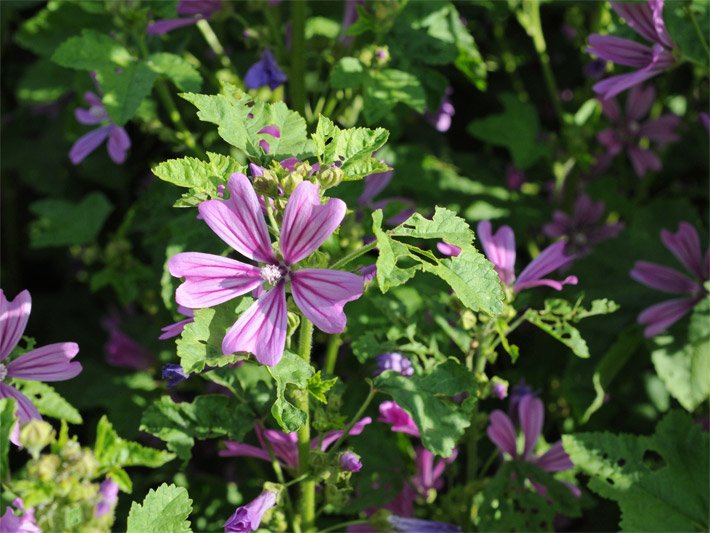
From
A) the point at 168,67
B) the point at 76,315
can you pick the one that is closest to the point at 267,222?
the point at 168,67

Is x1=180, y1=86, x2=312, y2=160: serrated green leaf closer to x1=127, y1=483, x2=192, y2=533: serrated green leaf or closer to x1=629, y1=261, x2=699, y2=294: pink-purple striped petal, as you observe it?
x1=127, y1=483, x2=192, y2=533: serrated green leaf

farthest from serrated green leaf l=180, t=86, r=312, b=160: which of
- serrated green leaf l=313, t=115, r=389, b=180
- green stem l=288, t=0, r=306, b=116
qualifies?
green stem l=288, t=0, r=306, b=116

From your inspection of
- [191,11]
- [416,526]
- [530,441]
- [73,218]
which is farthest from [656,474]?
[73,218]

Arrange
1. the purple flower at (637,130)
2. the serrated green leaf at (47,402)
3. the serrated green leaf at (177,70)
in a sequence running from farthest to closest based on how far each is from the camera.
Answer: the purple flower at (637,130) < the serrated green leaf at (177,70) < the serrated green leaf at (47,402)

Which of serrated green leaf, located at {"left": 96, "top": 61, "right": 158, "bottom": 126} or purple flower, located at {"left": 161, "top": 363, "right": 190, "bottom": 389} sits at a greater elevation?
serrated green leaf, located at {"left": 96, "top": 61, "right": 158, "bottom": 126}

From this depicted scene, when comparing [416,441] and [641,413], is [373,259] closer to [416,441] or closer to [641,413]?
[416,441]

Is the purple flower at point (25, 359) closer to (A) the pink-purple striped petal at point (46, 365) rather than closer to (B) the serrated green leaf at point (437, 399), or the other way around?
(A) the pink-purple striped petal at point (46, 365)

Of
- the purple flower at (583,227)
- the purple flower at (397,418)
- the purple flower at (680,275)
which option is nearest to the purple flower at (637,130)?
the purple flower at (583,227)
